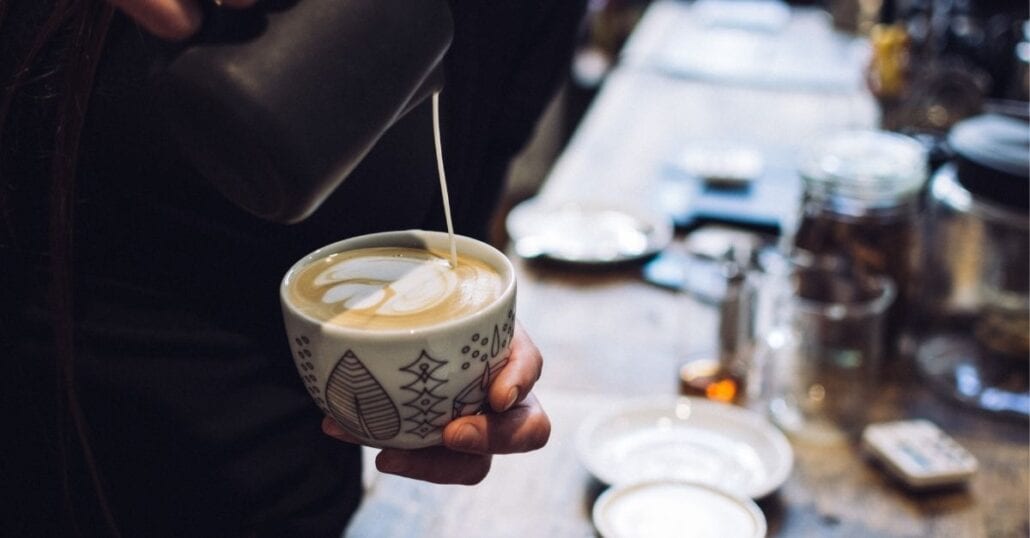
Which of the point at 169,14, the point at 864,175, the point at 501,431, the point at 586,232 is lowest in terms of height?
the point at 586,232

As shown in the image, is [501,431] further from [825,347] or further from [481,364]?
[825,347]

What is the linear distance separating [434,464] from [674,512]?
349mm

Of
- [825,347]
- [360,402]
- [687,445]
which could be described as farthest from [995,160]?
[360,402]

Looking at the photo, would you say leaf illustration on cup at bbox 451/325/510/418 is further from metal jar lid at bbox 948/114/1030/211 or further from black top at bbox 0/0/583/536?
metal jar lid at bbox 948/114/1030/211

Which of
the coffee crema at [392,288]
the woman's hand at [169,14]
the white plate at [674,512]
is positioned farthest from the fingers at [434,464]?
the woman's hand at [169,14]

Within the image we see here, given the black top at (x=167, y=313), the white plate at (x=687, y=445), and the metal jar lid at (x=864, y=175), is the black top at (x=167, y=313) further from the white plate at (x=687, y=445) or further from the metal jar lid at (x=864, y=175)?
the metal jar lid at (x=864, y=175)

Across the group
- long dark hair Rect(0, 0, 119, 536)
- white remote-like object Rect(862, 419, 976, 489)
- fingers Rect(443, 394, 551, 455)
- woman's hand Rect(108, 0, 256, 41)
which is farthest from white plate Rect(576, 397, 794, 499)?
woman's hand Rect(108, 0, 256, 41)

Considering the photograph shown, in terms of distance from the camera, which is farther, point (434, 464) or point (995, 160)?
point (995, 160)

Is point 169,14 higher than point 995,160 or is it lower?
higher

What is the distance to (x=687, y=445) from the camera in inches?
51.6

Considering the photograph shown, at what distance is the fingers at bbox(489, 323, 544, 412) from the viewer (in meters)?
0.76

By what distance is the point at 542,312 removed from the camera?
1.66 m

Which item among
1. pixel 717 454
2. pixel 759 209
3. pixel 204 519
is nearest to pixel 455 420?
pixel 204 519

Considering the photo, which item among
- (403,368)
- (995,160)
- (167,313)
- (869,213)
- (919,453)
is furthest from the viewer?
(869,213)
